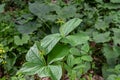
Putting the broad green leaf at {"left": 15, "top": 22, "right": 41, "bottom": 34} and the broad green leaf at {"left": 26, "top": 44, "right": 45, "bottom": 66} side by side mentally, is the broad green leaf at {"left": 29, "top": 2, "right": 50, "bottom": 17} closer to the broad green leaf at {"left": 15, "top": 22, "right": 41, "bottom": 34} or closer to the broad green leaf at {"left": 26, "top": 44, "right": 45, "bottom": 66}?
the broad green leaf at {"left": 15, "top": 22, "right": 41, "bottom": 34}

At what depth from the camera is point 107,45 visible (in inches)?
102

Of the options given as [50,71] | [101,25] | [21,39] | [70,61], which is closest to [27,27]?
[21,39]

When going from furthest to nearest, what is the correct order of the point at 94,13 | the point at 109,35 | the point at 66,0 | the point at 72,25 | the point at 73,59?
the point at 66,0
the point at 94,13
the point at 109,35
the point at 73,59
the point at 72,25

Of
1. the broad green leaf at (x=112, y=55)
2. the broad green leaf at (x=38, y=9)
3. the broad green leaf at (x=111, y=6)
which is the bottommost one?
the broad green leaf at (x=112, y=55)

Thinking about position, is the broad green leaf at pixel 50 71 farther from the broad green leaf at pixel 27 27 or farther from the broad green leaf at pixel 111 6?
the broad green leaf at pixel 111 6

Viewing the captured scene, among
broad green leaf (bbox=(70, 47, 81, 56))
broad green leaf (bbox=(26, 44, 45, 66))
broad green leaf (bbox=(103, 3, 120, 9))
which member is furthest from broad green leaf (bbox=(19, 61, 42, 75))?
broad green leaf (bbox=(103, 3, 120, 9))

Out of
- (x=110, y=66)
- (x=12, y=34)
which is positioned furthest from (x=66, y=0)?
(x=110, y=66)

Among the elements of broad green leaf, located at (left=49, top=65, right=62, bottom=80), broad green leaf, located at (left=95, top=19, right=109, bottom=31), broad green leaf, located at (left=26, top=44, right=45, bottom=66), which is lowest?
broad green leaf, located at (left=95, top=19, right=109, bottom=31)

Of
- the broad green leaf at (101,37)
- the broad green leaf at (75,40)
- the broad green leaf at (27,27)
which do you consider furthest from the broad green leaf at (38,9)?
the broad green leaf at (75,40)

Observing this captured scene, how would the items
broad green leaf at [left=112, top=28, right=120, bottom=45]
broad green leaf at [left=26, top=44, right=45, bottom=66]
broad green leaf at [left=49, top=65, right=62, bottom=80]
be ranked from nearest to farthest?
1. broad green leaf at [left=49, top=65, right=62, bottom=80]
2. broad green leaf at [left=26, top=44, right=45, bottom=66]
3. broad green leaf at [left=112, top=28, right=120, bottom=45]

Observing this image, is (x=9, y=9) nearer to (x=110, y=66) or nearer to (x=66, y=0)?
(x=66, y=0)

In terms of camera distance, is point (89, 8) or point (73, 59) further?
point (89, 8)

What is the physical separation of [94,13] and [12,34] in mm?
1025

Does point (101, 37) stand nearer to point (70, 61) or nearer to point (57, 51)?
point (70, 61)
